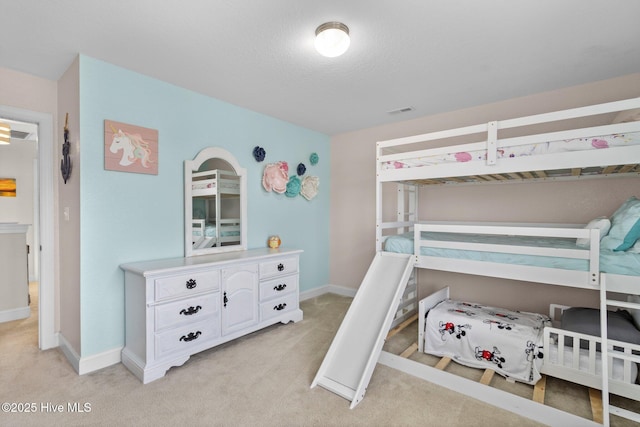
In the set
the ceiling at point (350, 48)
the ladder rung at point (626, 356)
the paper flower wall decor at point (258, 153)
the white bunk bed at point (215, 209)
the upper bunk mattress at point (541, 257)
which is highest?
the ceiling at point (350, 48)

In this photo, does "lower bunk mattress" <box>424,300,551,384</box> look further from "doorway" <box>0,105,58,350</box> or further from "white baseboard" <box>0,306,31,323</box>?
"white baseboard" <box>0,306,31,323</box>

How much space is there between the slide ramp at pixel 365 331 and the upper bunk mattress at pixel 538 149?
2.85ft

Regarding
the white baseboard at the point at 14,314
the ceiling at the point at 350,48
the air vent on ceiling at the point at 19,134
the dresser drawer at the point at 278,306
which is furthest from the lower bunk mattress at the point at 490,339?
the air vent on ceiling at the point at 19,134

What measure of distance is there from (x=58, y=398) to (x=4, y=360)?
3.26 feet

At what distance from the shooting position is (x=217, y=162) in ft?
10.5

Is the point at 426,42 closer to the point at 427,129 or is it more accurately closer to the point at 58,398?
the point at 427,129

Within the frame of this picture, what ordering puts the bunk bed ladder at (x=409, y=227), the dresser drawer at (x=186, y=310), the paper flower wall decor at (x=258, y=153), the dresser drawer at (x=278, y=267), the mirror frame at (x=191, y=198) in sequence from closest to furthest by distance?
the dresser drawer at (x=186, y=310) → the mirror frame at (x=191, y=198) → the dresser drawer at (x=278, y=267) → the bunk bed ladder at (x=409, y=227) → the paper flower wall decor at (x=258, y=153)

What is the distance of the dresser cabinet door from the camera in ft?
8.95

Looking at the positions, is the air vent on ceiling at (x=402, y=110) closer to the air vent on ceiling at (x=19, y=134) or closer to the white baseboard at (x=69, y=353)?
the white baseboard at (x=69, y=353)

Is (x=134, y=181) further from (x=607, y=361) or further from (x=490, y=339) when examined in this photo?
(x=607, y=361)

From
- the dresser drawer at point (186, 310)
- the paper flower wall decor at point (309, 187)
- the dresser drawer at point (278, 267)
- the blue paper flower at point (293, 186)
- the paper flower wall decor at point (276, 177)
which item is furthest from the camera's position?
the paper flower wall decor at point (309, 187)

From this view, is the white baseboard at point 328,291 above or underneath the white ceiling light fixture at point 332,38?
underneath

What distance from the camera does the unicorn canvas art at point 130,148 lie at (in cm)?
246

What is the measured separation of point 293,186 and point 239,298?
172 cm
